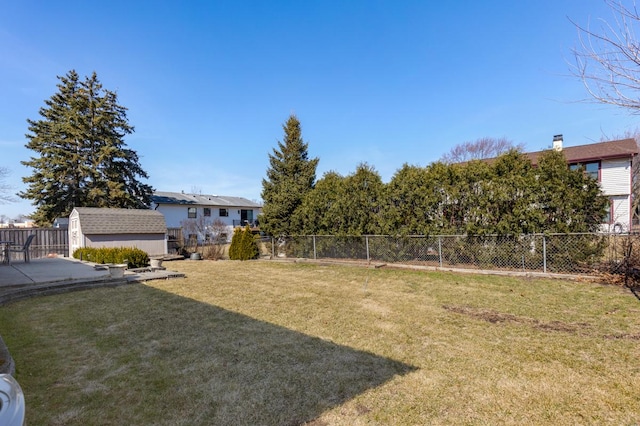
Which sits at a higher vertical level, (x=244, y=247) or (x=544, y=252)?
(x=544, y=252)

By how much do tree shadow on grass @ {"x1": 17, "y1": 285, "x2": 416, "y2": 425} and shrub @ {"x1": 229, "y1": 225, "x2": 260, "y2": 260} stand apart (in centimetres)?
912

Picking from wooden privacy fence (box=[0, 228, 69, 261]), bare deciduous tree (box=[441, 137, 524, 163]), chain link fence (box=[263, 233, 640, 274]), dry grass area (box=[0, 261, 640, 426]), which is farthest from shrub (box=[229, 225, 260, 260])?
bare deciduous tree (box=[441, 137, 524, 163])

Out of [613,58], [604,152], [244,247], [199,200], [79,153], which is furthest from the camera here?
[199,200]

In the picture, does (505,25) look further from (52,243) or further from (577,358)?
(52,243)

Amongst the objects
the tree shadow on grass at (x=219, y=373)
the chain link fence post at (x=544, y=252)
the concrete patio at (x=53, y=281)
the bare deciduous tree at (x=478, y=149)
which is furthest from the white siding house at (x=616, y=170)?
the concrete patio at (x=53, y=281)

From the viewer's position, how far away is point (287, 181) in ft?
51.1

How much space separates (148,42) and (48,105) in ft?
65.1

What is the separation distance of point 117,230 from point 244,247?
654cm

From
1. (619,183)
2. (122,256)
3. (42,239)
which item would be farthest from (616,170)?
(42,239)

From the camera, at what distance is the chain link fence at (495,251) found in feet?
24.7

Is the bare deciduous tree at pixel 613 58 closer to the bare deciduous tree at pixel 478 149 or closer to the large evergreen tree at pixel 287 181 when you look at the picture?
the large evergreen tree at pixel 287 181

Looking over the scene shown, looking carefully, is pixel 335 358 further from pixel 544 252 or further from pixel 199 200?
pixel 199 200

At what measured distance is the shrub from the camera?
46.2 ft

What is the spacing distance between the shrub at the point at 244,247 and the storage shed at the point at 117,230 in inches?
190
